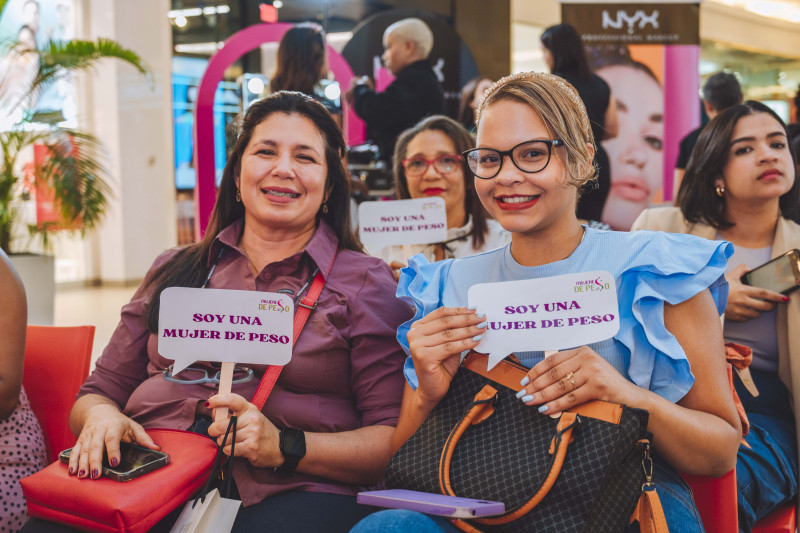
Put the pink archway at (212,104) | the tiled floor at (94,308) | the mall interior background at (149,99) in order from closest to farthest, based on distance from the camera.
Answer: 1. the tiled floor at (94,308)
2. the pink archway at (212,104)
3. the mall interior background at (149,99)

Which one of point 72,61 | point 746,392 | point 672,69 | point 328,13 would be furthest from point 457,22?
point 746,392

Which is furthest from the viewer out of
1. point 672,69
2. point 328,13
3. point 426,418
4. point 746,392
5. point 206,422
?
point 328,13

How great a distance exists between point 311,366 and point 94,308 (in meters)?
5.93

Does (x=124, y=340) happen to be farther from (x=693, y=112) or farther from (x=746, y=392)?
(x=693, y=112)

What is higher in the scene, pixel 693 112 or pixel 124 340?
pixel 693 112

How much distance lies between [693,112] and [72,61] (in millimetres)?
5278

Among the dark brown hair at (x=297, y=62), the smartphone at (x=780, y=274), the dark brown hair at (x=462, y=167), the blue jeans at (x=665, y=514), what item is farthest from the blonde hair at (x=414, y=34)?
the blue jeans at (x=665, y=514)

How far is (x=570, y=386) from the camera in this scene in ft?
4.74

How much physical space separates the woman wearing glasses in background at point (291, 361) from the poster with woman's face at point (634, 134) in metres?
4.83

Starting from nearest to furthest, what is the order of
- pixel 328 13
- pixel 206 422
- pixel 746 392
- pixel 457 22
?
pixel 206 422 < pixel 746 392 < pixel 328 13 < pixel 457 22

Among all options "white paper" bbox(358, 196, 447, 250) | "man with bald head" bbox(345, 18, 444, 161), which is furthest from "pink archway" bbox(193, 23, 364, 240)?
"white paper" bbox(358, 196, 447, 250)

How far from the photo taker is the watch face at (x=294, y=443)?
5.70 ft

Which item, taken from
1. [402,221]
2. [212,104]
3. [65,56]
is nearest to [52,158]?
[65,56]

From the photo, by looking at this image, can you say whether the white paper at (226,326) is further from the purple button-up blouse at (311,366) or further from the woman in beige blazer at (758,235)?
the woman in beige blazer at (758,235)
